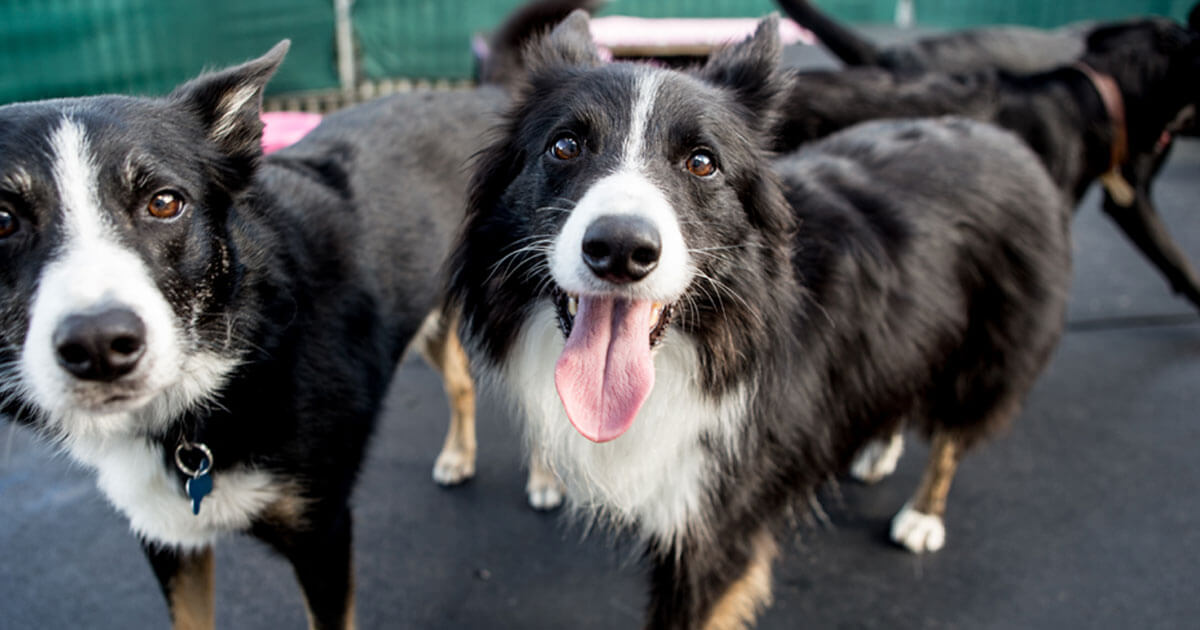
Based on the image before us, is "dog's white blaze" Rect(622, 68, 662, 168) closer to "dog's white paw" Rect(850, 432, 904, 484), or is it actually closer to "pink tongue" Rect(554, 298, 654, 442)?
"pink tongue" Rect(554, 298, 654, 442)

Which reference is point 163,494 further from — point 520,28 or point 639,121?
point 520,28

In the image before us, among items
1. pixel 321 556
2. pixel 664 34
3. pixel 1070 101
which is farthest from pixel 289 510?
pixel 664 34

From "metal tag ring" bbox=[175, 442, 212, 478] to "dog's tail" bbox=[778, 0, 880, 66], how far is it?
388 cm

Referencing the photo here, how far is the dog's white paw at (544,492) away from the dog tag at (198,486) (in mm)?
1371

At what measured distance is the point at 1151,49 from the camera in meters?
3.94

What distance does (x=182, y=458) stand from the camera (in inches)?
70.5

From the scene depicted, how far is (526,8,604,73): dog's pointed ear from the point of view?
79.0 inches

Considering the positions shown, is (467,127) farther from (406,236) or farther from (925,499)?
(925,499)

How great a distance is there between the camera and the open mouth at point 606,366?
1.68 meters

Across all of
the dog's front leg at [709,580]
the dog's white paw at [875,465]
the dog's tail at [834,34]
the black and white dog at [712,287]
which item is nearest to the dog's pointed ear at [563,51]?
the black and white dog at [712,287]

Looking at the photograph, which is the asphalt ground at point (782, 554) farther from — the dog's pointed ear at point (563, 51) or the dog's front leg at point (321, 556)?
the dog's pointed ear at point (563, 51)

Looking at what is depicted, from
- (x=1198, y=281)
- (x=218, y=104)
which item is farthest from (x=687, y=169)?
(x=1198, y=281)

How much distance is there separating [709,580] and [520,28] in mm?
2280

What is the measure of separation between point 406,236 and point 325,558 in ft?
3.19
